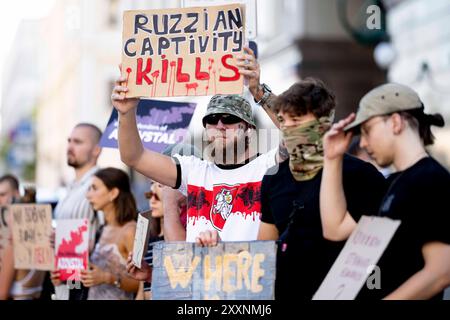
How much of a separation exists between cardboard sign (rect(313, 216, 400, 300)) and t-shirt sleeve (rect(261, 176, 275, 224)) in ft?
1.68

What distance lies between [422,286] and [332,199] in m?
0.48

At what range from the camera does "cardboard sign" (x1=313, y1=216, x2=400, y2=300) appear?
10.8 feet

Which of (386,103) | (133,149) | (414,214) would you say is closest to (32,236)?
(133,149)

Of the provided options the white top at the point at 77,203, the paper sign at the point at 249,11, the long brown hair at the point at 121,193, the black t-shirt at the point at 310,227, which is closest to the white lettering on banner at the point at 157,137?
the long brown hair at the point at 121,193

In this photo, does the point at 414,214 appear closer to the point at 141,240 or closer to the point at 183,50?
the point at 183,50

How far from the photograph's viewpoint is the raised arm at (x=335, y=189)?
135 inches

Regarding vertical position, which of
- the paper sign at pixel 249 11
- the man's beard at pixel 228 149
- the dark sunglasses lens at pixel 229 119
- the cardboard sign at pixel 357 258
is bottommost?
the cardboard sign at pixel 357 258

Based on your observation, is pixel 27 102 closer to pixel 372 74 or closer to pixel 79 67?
pixel 79 67

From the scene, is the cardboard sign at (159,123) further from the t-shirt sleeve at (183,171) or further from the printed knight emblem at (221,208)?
the printed knight emblem at (221,208)

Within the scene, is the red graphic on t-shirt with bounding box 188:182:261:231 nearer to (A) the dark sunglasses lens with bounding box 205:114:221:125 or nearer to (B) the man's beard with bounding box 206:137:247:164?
(B) the man's beard with bounding box 206:137:247:164

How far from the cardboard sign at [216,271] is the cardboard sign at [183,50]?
2.60 feet

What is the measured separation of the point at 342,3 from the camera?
19.9 metres

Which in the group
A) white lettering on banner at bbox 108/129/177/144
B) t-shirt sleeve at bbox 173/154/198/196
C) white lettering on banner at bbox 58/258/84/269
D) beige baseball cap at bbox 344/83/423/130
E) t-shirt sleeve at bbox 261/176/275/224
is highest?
white lettering on banner at bbox 108/129/177/144

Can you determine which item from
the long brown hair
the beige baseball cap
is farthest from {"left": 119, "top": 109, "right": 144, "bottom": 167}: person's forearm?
the long brown hair
